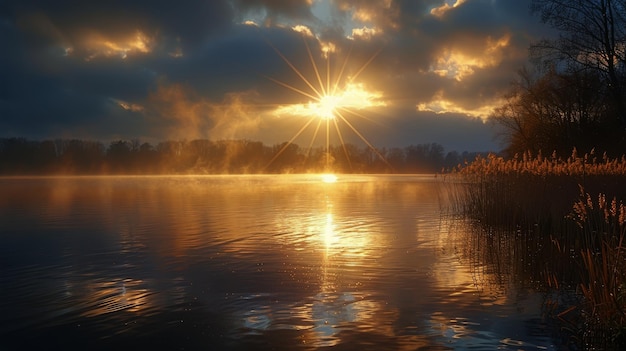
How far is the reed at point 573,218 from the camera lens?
8.05 meters

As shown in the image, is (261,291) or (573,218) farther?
(573,218)

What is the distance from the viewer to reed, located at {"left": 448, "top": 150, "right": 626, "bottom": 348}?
8047 millimetres

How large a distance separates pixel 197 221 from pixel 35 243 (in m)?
7.76

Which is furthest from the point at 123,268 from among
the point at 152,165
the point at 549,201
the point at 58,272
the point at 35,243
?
the point at 152,165

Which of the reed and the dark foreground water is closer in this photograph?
the dark foreground water

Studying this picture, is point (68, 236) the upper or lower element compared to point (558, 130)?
lower

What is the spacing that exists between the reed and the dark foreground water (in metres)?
0.85

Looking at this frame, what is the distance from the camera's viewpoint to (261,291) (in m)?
10.9

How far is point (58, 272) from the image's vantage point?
12758 mm

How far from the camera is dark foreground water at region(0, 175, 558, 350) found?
7.93 meters

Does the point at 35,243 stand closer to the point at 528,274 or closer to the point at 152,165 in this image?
the point at 528,274

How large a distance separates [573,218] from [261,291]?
818 cm

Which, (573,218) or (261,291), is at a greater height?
(573,218)

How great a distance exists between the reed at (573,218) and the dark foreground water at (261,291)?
85cm
